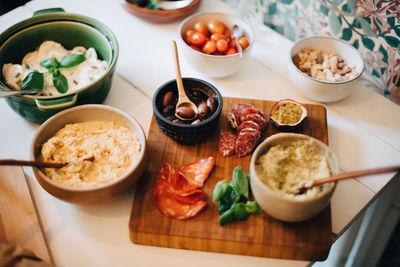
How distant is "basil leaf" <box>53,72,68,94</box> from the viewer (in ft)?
4.00

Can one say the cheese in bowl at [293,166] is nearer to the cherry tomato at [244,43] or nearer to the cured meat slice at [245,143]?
the cured meat slice at [245,143]

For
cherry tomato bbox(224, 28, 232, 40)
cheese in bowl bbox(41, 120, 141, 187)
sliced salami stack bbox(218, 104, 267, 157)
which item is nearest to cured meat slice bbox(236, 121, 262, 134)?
sliced salami stack bbox(218, 104, 267, 157)

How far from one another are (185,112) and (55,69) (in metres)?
0.47

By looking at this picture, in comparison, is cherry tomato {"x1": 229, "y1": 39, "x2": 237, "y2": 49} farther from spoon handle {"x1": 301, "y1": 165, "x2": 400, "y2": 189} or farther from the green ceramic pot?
spoon handle {"x1": 301, "y1": 165, "x2": 400, "y2": 189}

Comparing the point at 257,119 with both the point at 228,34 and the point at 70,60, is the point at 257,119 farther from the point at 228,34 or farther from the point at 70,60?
the point at 70,60

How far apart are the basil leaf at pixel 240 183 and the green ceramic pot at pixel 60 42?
0.51 m

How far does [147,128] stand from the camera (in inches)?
50.6

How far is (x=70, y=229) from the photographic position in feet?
3.38

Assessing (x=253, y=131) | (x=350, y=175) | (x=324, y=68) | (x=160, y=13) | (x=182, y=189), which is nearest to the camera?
(x=350, y=175)

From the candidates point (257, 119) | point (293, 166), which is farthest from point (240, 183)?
point (257, 119)

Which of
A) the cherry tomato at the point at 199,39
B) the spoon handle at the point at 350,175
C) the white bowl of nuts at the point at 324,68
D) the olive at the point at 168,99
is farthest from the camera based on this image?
the cherry tomato at the point at 199,39

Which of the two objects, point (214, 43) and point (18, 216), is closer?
point (18, 216)

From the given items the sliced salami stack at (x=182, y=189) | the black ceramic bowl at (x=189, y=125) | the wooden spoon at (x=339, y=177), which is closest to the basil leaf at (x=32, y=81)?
the black ceramic bowl at (x=189, y=125)

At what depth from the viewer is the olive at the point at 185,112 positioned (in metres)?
1.15
